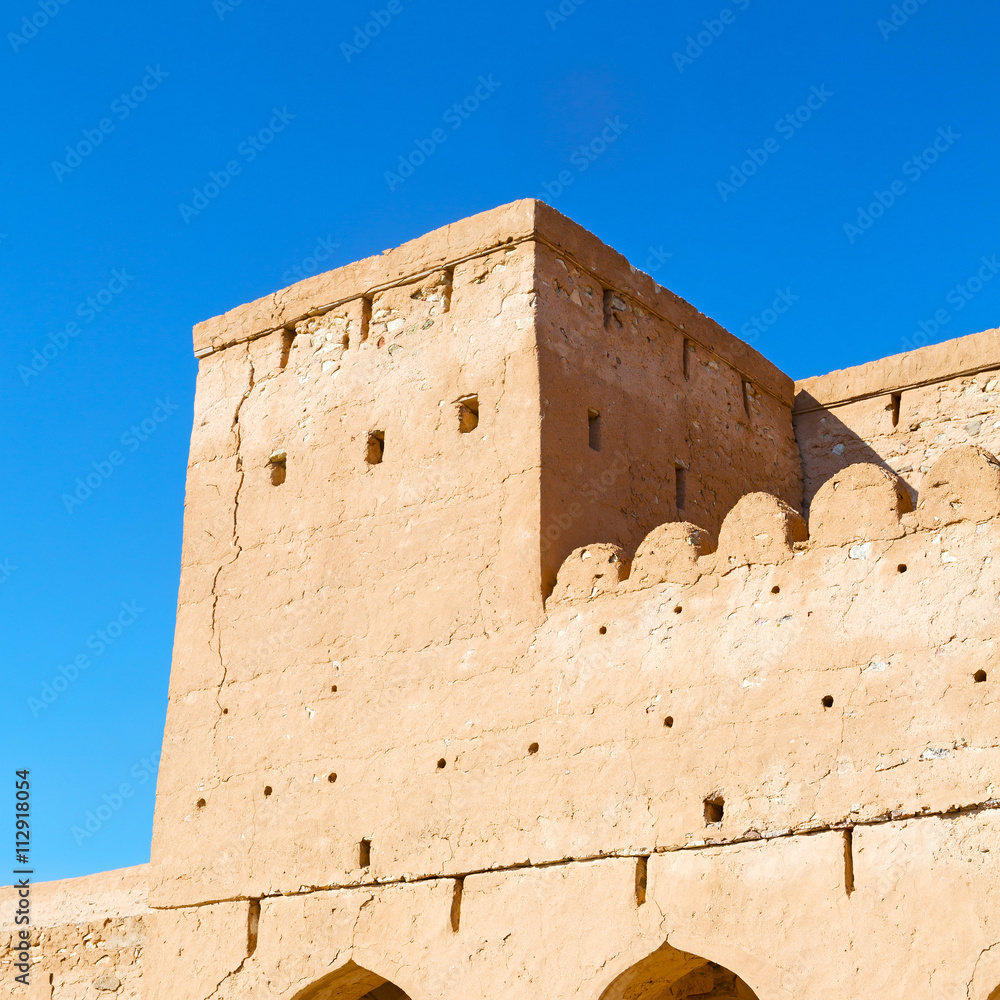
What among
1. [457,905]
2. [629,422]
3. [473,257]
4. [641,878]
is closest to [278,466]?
A: [473,257]

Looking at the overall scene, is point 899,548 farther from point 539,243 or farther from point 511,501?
point 539,243

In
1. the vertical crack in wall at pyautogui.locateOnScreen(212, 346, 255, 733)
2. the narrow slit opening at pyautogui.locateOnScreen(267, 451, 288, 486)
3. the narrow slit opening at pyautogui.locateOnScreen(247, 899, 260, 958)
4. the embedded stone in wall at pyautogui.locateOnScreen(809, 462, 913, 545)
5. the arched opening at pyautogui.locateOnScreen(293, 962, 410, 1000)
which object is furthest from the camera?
the narrow slit opening at pyautogui.locateOnScreen(267, 451, 288, 486)

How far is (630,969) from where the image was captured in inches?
305

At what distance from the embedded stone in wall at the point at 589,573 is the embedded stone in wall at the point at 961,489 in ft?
6.30

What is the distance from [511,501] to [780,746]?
2.50 meters

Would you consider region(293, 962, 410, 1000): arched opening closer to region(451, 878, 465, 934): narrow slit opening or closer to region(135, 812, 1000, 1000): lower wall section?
region(135, 812, 1000, 1000): lower wall section

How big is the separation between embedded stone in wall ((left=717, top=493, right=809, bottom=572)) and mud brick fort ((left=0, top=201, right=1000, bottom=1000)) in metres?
0.03

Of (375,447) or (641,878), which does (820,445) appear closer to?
(375,447)

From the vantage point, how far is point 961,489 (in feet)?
24.5

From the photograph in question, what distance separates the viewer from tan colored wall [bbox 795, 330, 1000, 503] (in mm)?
11047

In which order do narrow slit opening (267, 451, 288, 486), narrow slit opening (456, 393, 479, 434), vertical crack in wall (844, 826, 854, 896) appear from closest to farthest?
vertical crack in wall (844, 826, 854, 896) → narrow slit opening (456, 393, 479, 434) → narrow slit opening (267, 451, 288, 486)

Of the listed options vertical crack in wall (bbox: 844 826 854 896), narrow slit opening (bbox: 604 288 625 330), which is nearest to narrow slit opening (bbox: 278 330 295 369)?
narrow slit opening (bbox: 604 288 625 330)

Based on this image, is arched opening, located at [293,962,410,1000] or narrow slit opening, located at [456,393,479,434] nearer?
arched opening, located at [293,962,410,1000]

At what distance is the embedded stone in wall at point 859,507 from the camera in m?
7.72
